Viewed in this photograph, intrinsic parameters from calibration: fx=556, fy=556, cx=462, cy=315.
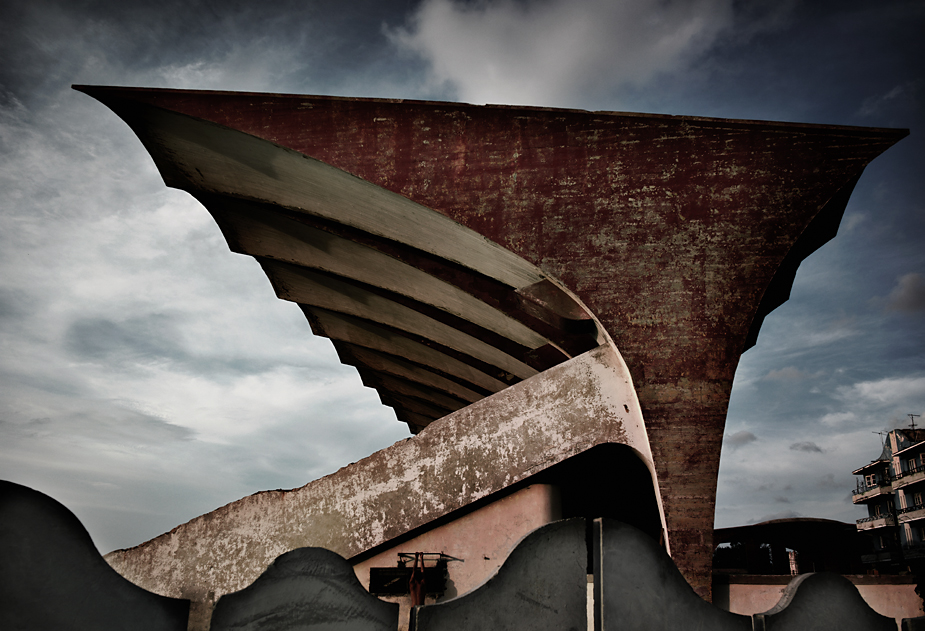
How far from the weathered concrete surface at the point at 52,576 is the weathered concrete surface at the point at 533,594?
108cm

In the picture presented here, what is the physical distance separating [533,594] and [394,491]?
165 inches

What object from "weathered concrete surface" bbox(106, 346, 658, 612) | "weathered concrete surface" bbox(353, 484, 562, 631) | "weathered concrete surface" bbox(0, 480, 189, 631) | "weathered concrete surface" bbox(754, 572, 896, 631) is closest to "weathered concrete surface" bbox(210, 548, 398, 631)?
"weathered concrete surface" bbox(0, 480, 189, 631)

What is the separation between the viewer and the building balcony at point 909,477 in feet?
110

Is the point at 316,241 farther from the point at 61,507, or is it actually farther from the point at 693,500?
the point at 61,507

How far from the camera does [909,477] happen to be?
34.7 metres

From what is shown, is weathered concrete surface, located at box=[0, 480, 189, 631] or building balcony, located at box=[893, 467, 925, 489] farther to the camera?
building balcony, located at box=[893, 467, 925, 489]

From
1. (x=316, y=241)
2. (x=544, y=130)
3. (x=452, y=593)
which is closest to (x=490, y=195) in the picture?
(x=544, y=130)

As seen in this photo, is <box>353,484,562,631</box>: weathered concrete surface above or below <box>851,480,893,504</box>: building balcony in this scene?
below

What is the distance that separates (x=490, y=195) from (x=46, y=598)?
21.1ft

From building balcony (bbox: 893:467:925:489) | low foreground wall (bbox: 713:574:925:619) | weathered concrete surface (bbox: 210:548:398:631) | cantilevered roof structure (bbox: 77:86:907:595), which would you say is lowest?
weathered concrete surface (bbox: 210:548:398:631)

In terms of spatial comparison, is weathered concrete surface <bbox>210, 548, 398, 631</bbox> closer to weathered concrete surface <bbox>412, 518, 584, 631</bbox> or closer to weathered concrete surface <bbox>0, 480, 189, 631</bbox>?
weathered concrete surface <bbox>412, 518, 584, 631</bbox>

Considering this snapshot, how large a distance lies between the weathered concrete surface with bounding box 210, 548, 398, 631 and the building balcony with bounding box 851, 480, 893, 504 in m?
46.5

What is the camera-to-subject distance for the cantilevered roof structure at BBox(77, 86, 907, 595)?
6621mm

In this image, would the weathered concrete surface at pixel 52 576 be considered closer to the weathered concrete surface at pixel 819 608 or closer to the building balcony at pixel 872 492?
the weathered concrete surface at pixel 819 608
